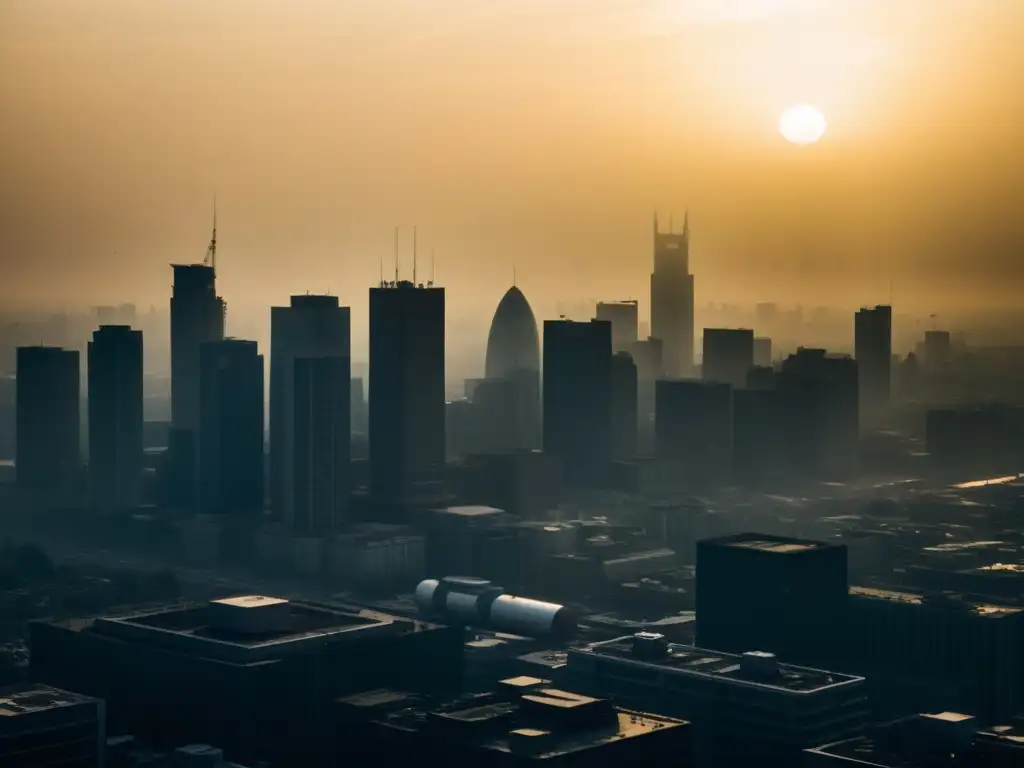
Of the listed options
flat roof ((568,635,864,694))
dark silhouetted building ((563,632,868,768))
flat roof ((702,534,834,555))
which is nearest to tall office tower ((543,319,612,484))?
flat roof ((702,534,834,555))

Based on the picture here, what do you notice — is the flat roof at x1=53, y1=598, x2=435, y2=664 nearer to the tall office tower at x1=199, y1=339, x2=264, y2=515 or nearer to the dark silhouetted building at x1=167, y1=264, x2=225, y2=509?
the tall office tower at x1=199, y1=339, x2=264, y2=515

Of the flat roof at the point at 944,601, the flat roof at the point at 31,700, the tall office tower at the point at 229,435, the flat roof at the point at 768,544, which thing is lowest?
the flat roof at the point at 31,700

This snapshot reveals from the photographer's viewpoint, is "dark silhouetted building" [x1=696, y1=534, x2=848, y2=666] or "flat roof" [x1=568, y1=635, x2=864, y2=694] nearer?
"flat roof" [x1=568, y1=635, x2=864, y2=694]

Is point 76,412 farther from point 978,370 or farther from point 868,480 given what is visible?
point 978,370

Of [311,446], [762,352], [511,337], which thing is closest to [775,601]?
[311,446]

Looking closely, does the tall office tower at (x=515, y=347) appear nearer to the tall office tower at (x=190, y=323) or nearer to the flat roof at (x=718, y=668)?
the tall office tower at (x=190, y=323)

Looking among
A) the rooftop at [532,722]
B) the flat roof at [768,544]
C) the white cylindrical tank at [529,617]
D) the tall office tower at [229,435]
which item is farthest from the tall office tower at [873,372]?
the rooftop at [532,722]

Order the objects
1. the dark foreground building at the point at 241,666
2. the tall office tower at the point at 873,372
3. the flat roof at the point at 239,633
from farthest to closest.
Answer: the tall office tower at the point at 873,372 < the flat roof at the point at 239,633 < the dark foreground building at the point at 241,666
